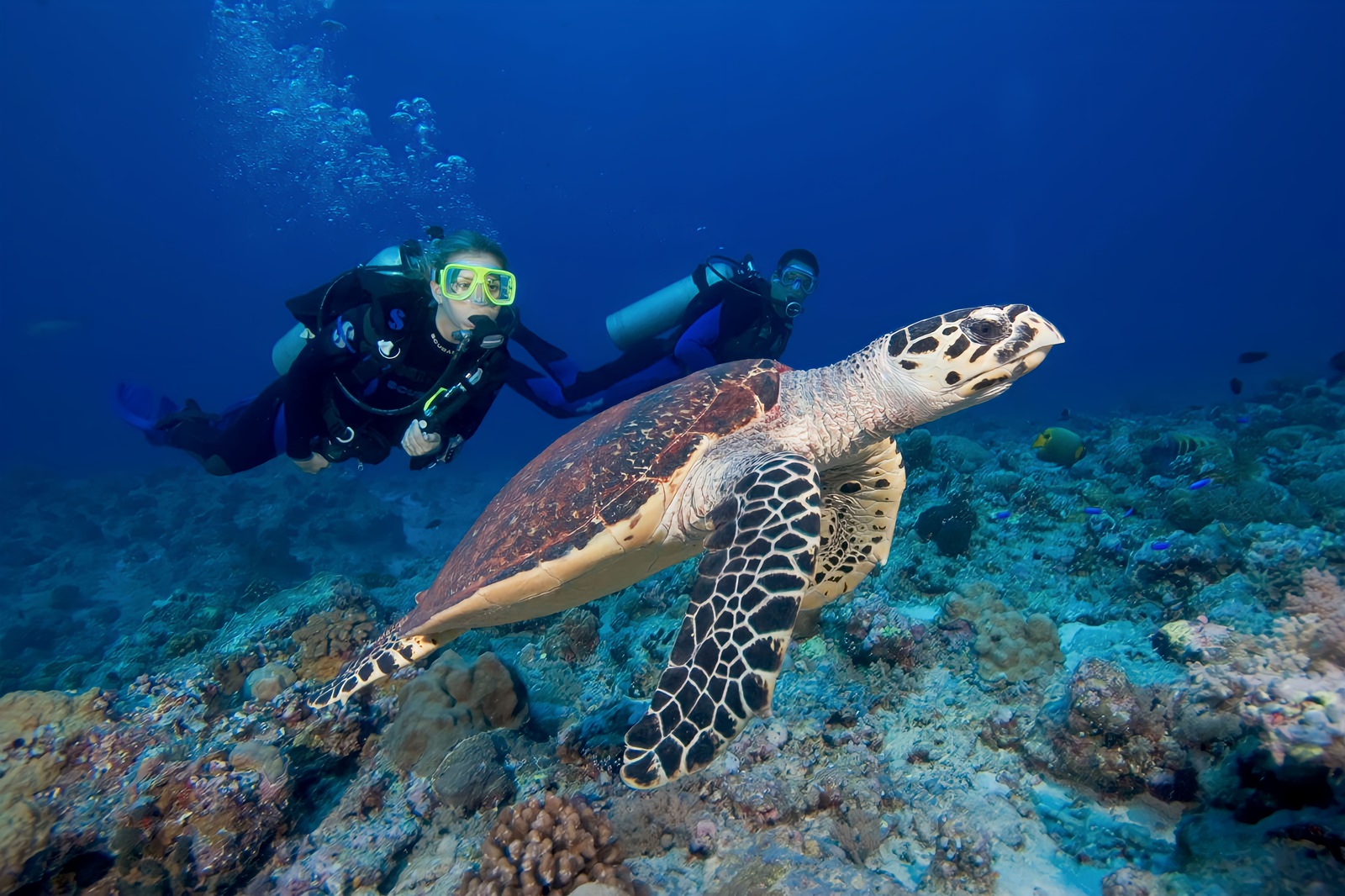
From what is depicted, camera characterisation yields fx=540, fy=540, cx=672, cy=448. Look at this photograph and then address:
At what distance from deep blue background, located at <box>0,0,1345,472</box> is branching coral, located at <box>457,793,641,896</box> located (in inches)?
1791

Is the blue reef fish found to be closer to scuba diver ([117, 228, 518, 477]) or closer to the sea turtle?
the sea turtle

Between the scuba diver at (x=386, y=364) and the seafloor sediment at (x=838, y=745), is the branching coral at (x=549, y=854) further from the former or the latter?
the scuba diver at (x=386, y=364)

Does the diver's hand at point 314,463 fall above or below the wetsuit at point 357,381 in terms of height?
below

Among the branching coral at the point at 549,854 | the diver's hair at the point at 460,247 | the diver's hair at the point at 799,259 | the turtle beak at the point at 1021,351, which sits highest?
the diver's hair at the point at 460,247

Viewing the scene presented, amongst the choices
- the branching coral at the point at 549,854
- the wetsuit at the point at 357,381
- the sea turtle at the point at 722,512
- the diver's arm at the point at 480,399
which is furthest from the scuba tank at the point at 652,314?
the branching coral at the point at 549,854

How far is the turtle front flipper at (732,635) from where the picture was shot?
78.7 inches

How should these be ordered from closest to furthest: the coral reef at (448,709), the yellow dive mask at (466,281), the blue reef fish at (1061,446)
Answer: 1. the coral reef at (448,709)
2. the yellow dive mask at (466,281)
3. the blue reef fish at (1061,446)

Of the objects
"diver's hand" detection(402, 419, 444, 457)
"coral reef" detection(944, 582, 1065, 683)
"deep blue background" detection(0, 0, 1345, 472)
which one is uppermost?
"deep blue background" detection(0, 0, 1345, 472)

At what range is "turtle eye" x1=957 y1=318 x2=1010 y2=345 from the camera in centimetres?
273

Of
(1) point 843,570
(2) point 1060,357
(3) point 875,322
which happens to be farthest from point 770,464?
(3) point 875,322

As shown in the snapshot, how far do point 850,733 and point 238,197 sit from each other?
8984 cm

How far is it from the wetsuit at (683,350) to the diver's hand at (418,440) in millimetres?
1459

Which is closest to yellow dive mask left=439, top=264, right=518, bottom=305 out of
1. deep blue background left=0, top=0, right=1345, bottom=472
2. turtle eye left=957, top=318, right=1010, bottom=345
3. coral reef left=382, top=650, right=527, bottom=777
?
coral reef left=382, top=650, right=527, bottom=777

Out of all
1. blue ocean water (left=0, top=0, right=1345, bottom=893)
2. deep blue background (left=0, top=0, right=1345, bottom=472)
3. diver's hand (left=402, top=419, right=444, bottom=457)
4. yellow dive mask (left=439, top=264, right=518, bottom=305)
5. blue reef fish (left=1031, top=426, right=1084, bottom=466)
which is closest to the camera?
blue ocean water (left=0, top=0, right=1345, bottom=893)
